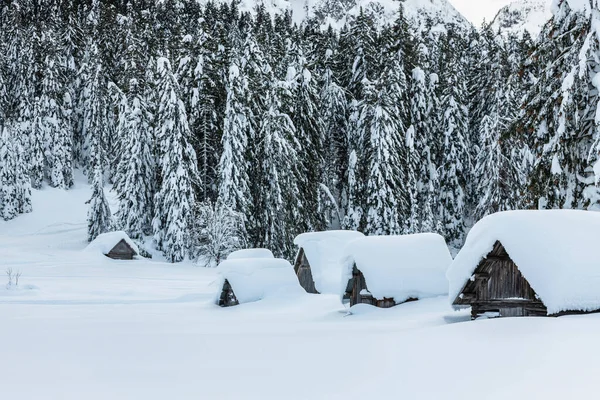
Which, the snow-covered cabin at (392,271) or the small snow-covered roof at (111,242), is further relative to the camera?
the small snow-covered roof at (111,242)

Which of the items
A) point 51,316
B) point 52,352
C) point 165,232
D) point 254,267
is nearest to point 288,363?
point 52,352

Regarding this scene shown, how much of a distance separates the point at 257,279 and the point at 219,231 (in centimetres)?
1532

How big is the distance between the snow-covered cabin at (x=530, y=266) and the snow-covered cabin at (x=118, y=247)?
34358mm

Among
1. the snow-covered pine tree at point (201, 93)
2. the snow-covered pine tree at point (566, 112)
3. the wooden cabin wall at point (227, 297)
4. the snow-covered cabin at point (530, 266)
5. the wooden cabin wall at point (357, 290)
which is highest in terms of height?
the snow-covered pine tree at point (201, 93)

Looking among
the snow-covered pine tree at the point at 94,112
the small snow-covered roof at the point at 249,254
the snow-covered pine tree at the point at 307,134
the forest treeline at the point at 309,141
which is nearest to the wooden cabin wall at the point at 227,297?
the small snow-covered roof at the point at 249,254

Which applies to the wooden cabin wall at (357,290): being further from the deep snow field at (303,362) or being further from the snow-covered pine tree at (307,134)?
the snow-covered pine tree at (307,134)

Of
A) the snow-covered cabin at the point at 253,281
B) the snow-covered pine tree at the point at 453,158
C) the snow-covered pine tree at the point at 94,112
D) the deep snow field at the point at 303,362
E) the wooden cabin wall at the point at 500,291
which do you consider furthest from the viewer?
the snow-covered pine tree at the point at 94,112

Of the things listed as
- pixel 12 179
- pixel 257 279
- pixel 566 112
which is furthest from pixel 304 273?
pixel 12 179

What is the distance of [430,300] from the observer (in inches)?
822

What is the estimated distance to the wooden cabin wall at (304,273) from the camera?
2933cm

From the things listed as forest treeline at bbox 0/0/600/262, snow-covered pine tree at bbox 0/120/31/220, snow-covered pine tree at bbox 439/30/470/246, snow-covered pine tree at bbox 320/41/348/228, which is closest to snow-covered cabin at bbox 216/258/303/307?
forest treeline at bbox 0/0/600/262

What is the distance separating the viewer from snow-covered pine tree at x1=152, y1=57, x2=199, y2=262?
145 feet

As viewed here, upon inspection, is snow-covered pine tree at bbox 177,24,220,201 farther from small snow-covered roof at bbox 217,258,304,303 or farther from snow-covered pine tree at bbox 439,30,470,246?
small snow-covered roof at bbox 217,258,304,303

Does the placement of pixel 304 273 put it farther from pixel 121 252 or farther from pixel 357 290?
pixel 121 252
